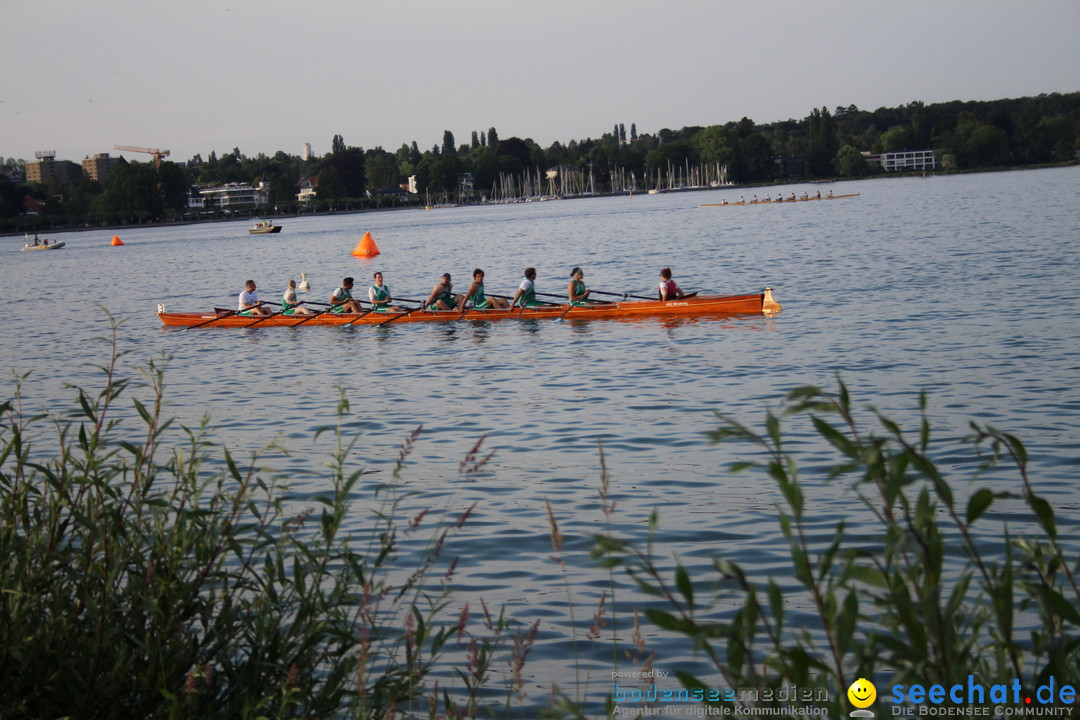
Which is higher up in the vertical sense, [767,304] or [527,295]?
[527,295]

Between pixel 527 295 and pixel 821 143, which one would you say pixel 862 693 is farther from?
pixel 821 143

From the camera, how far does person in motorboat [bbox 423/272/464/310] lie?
24.3 metres

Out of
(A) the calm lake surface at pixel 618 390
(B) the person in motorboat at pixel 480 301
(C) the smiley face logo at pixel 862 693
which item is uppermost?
(C) the smiley face logo at pixel 862 693

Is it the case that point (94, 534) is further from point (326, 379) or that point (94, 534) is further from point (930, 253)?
point (930, 253)

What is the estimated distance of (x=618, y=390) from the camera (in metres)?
15.3

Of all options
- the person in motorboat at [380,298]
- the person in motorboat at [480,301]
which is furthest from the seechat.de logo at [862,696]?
the person in motorboat at [380,298]

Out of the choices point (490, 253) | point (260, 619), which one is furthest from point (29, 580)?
point (490, 253)

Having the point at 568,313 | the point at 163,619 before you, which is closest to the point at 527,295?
the point at 568,313

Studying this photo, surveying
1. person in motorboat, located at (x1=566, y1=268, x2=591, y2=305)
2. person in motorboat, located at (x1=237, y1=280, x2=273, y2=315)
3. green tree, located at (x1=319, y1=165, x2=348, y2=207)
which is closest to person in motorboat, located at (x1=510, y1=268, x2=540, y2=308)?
person in motorboat, located at (x1=566, y1=268, x2=591, y2=305)

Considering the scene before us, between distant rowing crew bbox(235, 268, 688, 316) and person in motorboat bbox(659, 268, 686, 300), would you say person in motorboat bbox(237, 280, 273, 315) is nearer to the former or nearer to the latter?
distant rowing crew bbox(235, 268, 688, 316)

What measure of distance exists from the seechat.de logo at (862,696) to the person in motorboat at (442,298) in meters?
21.6

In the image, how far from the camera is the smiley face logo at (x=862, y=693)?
290 cm

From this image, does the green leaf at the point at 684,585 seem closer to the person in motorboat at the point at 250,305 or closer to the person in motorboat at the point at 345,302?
the person in motorboat at the point at 345,302

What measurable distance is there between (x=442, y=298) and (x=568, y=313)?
316cm
